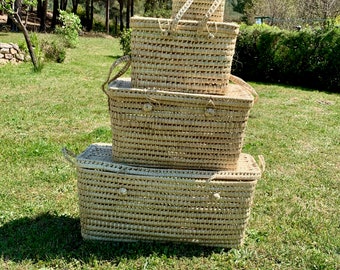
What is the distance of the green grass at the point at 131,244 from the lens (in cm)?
289

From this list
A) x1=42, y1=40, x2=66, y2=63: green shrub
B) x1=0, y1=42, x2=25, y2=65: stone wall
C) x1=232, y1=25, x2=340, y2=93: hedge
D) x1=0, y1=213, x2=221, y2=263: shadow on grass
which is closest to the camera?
x1=0, y1=213, x2=221, y2=263: shadow on grass

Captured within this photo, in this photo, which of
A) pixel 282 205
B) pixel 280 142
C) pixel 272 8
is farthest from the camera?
pixel 272 8

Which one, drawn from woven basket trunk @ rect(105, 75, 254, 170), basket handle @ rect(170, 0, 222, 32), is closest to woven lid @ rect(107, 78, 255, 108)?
woven basket trunk @ rect(105, 75, 254, 170)

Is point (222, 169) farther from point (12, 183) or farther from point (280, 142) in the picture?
point (280, 142)

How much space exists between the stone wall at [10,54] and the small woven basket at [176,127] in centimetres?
897

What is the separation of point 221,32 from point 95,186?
4.56 feet

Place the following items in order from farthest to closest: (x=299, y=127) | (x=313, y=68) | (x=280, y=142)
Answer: (x=313, y=68) → (x=299, y=127) → (x=280, y=142)

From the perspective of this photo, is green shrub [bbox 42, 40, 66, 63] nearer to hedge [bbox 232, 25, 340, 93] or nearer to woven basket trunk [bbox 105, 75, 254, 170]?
hedge [bbox 232, 25, 340, 93]

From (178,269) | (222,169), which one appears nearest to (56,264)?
(178,269)

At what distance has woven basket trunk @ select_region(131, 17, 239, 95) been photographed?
2650 millimetres

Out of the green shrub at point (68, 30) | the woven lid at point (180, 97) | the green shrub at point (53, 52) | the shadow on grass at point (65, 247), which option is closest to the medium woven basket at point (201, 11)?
the woven lid at point (180, 97)

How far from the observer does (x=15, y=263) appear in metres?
2.74

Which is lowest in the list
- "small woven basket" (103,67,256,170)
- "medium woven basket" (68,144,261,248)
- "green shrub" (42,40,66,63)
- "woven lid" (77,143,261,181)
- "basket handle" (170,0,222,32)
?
"green shrub" (42,40,66,63)

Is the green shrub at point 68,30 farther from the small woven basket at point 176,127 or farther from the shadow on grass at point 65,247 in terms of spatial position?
the small woven basket at point 176,127
